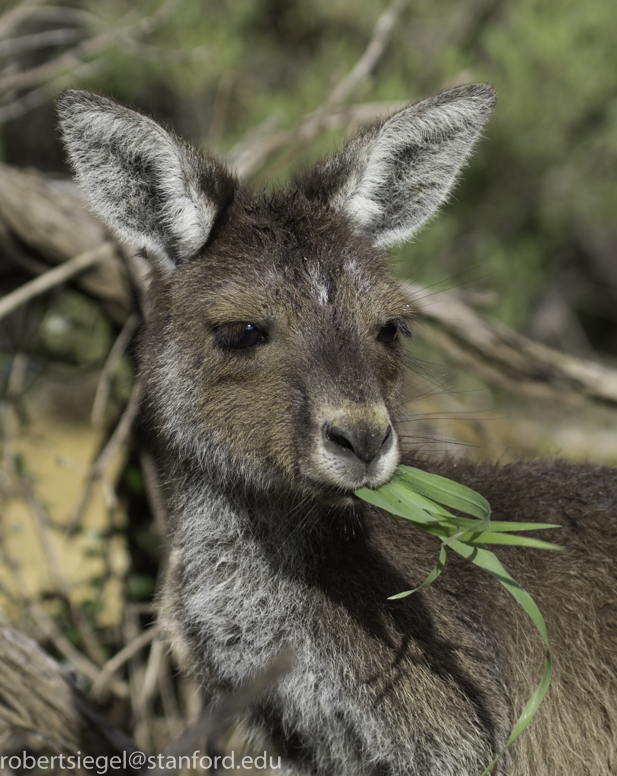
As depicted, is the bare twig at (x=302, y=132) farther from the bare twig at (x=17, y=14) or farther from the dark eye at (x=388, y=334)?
the dark eye at (x=388, y=334)

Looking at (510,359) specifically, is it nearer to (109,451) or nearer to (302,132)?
(302,132)

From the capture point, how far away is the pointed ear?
11.8 ft

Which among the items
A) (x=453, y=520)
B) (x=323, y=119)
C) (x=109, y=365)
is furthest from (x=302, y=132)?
(x=453, y=520)

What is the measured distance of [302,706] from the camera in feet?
10.3

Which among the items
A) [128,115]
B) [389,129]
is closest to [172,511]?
[128,115]

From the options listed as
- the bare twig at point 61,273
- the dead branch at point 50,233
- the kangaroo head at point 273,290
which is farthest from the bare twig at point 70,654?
the kangaroo head at point 273,290

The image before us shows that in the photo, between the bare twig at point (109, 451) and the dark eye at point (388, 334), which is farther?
the bare twig at point (109, 451)

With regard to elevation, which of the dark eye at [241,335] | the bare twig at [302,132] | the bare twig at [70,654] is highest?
the bare twig at [302,132]

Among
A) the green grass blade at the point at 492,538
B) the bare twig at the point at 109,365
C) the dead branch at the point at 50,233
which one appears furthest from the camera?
the dead branch at the point at 50,233

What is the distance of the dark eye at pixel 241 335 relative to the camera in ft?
10.5

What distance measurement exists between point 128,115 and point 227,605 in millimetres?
2149

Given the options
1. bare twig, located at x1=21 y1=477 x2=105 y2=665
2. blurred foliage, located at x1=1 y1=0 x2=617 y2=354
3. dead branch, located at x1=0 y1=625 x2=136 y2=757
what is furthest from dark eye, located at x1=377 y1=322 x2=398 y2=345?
blurred foliage, located at x1=1 y1=0 x2=617 y2=354

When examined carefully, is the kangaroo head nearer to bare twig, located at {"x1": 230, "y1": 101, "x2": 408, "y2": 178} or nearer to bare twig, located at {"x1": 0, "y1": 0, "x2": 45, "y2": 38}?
bare twig, located at {"x1": 230, "y1": 101, "x2": 408, "y2": 178}

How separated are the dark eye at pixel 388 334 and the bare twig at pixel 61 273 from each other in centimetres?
242
